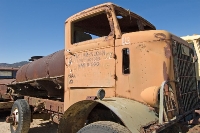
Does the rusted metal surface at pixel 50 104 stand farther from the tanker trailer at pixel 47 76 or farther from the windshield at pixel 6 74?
the windshield at pixel 6 74

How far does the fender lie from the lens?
2340 mm

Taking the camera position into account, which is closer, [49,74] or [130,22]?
[130,22]

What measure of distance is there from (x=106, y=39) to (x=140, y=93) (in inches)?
40.3

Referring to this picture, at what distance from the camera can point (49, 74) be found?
444cm

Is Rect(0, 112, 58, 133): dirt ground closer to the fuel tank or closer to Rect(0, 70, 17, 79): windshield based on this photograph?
the fuel tank

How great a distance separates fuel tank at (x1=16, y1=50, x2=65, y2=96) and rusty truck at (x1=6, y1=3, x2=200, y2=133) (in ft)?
0.09

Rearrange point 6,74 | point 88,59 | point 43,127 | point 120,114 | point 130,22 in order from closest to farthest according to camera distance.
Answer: point 120,114
point 88,59
point 130,22
point 43,127
point 6,74

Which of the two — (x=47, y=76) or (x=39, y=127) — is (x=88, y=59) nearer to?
(x=47, y=76)

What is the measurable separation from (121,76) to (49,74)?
6.36 ft

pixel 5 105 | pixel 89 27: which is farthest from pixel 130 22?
pixel 5 105

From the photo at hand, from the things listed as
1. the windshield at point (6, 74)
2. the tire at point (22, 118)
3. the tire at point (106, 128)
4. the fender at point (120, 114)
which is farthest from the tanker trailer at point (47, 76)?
the windshield at point (6, 74)

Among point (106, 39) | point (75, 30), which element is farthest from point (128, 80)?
point (75, 30)

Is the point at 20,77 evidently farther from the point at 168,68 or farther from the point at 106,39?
the point at 168,68

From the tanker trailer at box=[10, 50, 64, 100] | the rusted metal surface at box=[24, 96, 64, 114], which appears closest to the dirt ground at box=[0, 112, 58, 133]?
the tanker trailer at box=[10, 50, 64, 100]
